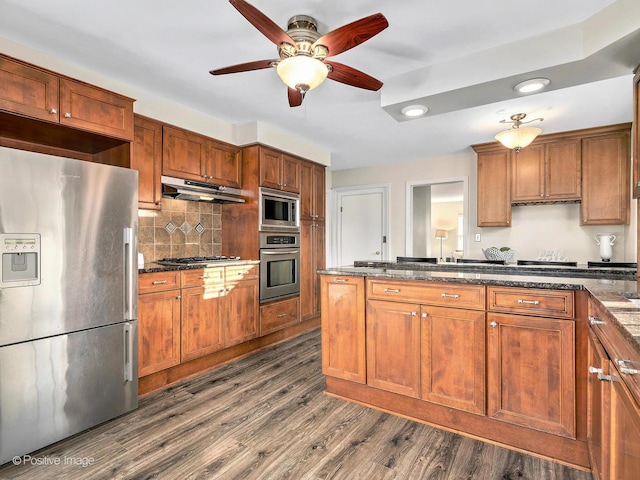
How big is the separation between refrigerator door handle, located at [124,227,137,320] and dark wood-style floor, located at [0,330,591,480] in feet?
2.36

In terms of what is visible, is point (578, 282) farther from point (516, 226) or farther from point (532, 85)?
point (516, 226)

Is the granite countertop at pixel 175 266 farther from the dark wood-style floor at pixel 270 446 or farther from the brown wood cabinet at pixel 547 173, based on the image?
the brown wood cabinet at pixel 547 173

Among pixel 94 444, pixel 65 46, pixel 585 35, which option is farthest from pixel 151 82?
pixel 585 35

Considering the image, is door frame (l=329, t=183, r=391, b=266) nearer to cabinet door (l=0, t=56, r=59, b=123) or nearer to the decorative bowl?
the decorative bowl

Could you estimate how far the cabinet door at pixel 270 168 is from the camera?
3717 mm

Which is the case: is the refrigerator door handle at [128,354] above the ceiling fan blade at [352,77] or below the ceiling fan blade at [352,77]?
below

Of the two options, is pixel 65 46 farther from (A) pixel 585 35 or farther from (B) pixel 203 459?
(A) pixel 585 35

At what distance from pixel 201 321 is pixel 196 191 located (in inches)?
47.2

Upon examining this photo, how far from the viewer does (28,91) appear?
203 centimetres

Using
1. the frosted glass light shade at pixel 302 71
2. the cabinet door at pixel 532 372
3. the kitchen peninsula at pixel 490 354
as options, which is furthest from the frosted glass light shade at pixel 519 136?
the frosted glass light shade at pixel 302 71

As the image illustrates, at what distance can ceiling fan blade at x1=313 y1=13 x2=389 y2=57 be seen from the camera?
1.52 meters

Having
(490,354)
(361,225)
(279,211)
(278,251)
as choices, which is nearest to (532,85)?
(490,354)

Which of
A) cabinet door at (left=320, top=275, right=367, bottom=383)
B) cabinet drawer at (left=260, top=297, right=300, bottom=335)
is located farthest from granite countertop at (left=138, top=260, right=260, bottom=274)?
cabinet door at (left=320, top=275, right=367, bottom=383)

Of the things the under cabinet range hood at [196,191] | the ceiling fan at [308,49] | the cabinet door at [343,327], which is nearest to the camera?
the ceiling fan at [308,49]
